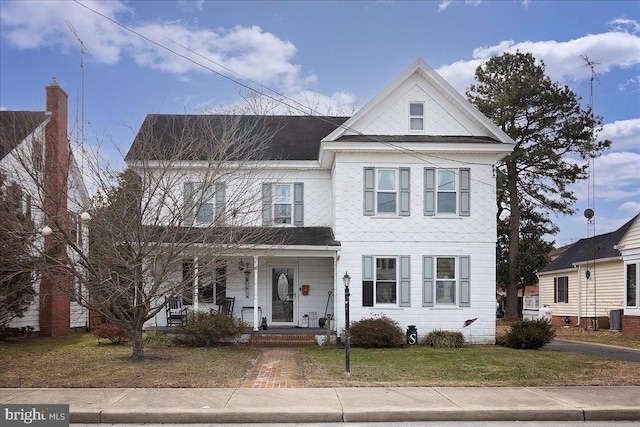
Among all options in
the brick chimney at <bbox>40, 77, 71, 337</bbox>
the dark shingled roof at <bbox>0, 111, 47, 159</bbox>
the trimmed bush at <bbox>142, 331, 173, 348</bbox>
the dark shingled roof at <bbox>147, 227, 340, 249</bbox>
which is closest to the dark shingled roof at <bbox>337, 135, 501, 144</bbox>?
the dark shingled roof at <bbox>147, 227, 340, 249</bbox>

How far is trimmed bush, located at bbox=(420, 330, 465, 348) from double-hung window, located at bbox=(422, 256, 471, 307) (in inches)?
35.9

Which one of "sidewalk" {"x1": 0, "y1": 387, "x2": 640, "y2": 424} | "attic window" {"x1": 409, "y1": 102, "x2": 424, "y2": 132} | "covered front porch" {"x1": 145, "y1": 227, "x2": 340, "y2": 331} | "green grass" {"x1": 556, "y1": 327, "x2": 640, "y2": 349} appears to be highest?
"attic window" {"x1": 409, "y1": 102, "x2": 424, "y2": 132}

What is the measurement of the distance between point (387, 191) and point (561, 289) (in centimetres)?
1923

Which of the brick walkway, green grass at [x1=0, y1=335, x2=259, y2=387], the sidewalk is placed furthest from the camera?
the brick walkway

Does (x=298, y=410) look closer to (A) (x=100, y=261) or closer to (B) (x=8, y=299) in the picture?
(A) (x=100, y=261)

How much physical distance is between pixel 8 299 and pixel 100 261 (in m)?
7.05

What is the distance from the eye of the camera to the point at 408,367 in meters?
14.0

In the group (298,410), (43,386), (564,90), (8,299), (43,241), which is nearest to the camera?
(298,410)

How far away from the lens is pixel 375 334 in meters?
18.1

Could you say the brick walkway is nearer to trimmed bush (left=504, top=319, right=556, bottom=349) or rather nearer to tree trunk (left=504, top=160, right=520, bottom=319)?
trimmed bush (left=504, top=319, right=556, bottom=349)

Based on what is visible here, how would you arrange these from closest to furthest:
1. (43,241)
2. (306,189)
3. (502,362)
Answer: (502,362) → (43,241) → (306,189)

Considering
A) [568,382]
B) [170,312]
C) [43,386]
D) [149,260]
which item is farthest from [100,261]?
[568,382]

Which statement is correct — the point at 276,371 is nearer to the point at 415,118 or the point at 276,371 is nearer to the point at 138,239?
the point at 138,239

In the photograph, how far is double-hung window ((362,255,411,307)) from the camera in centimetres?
1934
